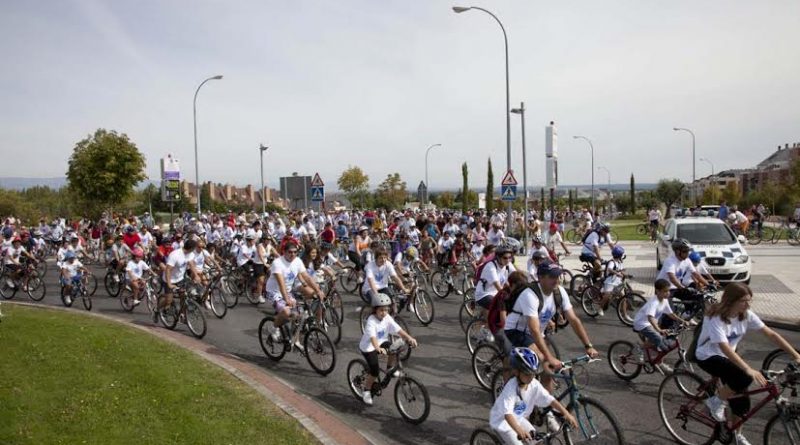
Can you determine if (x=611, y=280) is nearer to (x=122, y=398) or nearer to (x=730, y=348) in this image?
(x=730, y=348)

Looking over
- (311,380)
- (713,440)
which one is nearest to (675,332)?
(713,440)

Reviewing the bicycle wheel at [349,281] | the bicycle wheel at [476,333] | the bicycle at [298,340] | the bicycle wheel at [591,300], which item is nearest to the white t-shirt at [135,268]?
the bicycle wheel at [349,281]

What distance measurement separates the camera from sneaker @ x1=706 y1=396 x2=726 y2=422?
18.2ft

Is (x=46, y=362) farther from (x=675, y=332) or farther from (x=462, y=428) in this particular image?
(x=675, y=332)

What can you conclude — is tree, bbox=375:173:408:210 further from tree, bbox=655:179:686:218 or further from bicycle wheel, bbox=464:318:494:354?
bicycle wheel, bbox=464:318:494:354

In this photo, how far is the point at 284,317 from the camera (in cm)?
901

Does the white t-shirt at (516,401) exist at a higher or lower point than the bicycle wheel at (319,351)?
higher

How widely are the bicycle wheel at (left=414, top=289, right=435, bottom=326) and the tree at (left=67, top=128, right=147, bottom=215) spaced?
28.4m

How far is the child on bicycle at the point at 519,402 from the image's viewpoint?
177 inches

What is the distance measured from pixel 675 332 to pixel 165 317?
9180mm

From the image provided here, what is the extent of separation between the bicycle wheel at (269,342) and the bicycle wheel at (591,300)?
6145 millimetres

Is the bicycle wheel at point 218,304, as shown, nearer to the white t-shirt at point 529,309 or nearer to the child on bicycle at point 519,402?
the white t-shirt at point 529,309

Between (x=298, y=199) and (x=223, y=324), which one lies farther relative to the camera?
(x=298, y=199)

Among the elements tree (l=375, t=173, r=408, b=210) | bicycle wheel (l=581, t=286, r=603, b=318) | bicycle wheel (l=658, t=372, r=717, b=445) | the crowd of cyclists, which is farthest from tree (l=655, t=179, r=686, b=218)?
bicycle wheel (l=658, t=372, r=717, b=445)
